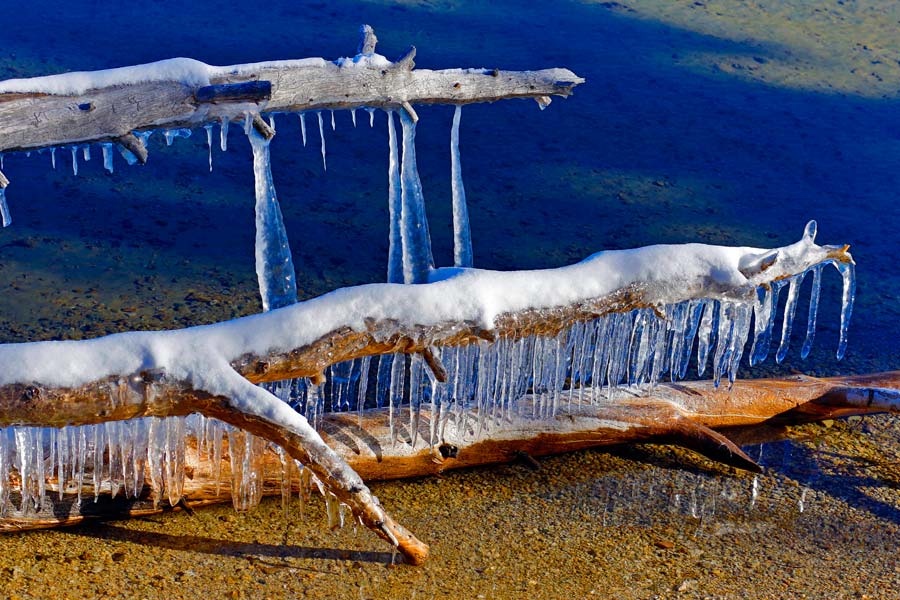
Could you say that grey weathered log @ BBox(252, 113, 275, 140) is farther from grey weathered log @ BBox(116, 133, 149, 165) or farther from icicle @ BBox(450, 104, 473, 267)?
icicle @ BBox(450, 104, 473, 267)

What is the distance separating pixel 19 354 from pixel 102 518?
96cm

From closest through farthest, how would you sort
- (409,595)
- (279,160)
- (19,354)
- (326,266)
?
(19,354)
(409,595)
(326,266)
(279,160)

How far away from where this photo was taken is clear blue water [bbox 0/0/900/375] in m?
5.66

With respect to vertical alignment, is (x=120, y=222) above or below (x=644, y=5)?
below

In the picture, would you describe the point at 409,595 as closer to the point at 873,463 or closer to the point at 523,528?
the point at 523,528

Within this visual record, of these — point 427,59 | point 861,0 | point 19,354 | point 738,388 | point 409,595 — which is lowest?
point 409,595

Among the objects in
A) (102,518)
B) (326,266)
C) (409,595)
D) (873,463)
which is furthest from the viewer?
(326,266)

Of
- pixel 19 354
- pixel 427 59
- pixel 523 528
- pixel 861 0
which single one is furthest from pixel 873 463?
pixel 861 0

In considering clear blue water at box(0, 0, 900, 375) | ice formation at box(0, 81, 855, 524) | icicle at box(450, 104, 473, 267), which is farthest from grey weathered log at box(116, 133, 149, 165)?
clear blue water at box(0, 0, 900, 375)

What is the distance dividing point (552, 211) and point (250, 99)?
3.60 m

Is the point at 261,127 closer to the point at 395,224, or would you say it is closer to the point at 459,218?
the point at 395,224

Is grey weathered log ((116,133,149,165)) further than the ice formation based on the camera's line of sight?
Yes

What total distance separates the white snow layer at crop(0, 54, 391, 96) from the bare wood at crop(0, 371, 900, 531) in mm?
1209

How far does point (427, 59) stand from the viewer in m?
9.08
